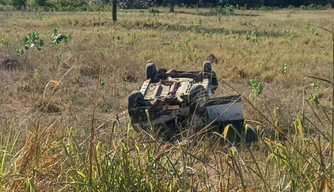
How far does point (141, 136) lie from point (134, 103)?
0.49 meters

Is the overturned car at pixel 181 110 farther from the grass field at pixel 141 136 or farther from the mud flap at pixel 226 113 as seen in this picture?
the grass field at pixel 141 136

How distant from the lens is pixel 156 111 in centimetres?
492

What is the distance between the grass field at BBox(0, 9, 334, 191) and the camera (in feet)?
8.25

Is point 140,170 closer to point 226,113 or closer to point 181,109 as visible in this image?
point 181,109

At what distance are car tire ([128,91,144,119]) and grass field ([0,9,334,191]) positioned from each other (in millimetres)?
262

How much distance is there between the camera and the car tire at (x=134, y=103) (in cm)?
486

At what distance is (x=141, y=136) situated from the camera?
15.1ft

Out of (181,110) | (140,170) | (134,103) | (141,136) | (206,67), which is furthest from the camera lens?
(206,67)

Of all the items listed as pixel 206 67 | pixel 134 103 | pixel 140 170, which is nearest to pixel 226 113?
pixel 134 103

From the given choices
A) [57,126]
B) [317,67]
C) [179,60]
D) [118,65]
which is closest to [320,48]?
[317,67]

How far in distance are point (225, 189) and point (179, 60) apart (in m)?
7.06

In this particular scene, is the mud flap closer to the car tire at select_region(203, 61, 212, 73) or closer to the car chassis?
the car chassis

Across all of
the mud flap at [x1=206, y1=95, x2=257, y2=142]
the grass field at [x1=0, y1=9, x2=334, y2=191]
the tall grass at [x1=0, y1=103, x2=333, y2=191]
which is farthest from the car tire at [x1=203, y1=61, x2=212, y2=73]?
the tall grass at [x1=0, y1=103, x2=333, y2=191]

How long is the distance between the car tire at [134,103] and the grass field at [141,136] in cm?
26
